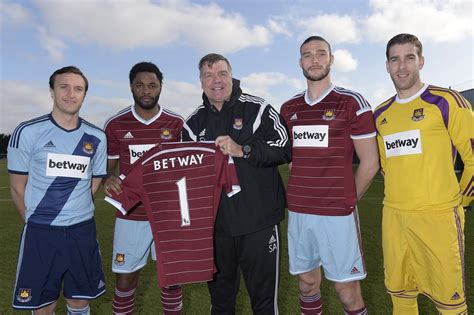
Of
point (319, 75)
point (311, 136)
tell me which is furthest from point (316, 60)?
point (311, 136)

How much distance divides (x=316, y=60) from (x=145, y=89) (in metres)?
1.50

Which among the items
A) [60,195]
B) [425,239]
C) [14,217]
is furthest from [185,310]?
[14,217]

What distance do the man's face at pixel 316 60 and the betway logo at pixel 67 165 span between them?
180 cm

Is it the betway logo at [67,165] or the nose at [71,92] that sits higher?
the nose at [71,92]

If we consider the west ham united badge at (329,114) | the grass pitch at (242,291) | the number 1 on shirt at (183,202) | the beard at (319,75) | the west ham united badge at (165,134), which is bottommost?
the grass pitch at (242,291)

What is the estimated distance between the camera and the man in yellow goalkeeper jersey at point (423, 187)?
2.80 metres

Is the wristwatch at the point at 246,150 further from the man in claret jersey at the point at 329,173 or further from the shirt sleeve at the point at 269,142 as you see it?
the man in claret jersey at the point at 329,173

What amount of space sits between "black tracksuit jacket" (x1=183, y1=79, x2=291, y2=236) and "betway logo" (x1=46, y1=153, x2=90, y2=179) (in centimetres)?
94

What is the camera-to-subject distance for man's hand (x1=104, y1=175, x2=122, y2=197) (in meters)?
2.91

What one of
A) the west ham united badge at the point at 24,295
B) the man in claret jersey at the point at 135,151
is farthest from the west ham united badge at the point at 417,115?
the west ham united badge at the point at 24,295

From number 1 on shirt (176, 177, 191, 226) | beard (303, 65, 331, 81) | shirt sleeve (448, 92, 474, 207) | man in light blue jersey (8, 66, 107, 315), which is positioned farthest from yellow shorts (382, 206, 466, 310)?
man in light blue jersey (8, 66, 107, 315)

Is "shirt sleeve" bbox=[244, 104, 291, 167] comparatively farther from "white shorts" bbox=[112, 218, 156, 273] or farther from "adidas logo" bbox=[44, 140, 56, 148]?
"adidas logo" bbox=[44, 140, 56, 148]

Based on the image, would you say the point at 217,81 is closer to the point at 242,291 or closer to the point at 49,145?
the point at 49,145

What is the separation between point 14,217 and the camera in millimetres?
9531
